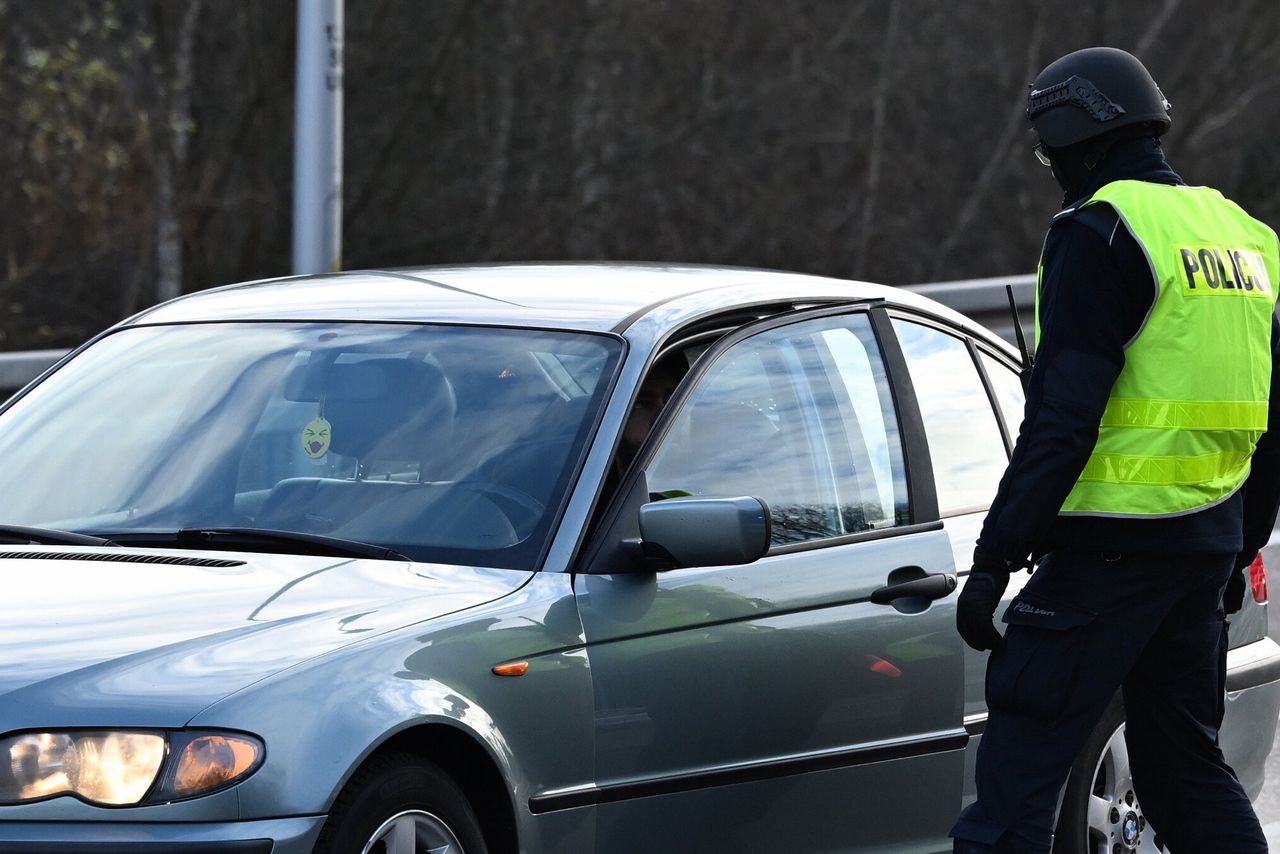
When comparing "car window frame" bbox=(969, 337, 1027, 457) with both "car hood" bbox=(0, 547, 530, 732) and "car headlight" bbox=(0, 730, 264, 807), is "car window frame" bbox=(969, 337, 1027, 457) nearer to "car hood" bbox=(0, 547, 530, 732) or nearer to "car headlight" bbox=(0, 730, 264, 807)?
"car hood" bbox=(0, 547, 530, 732)

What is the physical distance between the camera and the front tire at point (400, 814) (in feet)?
11.6

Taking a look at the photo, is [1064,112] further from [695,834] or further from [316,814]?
[316,814]

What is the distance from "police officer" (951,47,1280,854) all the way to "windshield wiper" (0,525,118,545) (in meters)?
1.71

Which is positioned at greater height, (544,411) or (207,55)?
(207,55)

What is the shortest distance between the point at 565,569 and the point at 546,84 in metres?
18.3

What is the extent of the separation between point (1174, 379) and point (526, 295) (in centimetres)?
148

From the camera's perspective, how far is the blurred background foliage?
1680 centimetres

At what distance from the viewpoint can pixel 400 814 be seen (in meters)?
3.67

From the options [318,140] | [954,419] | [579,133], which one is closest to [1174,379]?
[954,419]


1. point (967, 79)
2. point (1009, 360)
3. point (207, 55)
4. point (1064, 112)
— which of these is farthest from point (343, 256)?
point (1064, 112)

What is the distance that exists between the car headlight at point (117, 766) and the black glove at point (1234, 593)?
219 centimetres

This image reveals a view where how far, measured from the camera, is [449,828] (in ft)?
12.4

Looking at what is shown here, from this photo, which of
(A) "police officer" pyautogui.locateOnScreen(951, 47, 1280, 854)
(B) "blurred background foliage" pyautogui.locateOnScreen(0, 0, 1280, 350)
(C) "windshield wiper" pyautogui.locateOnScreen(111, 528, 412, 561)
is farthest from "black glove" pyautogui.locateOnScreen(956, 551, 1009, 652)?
(B) "blurred background foliage" pyautogui.locateOnScreen(0, 0, 1280, 350)

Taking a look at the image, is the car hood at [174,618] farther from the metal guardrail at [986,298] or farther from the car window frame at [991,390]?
the metal guardrail at [986,298]
